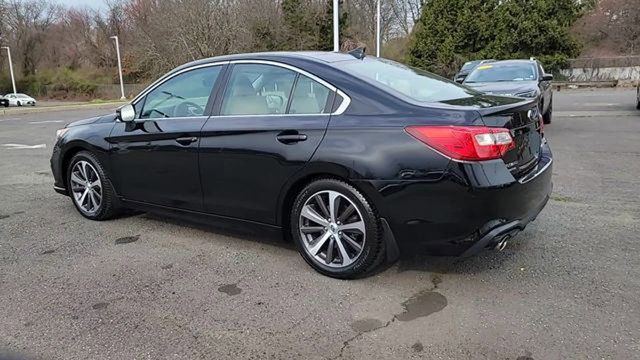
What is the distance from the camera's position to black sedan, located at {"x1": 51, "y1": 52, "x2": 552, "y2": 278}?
3.24 metres

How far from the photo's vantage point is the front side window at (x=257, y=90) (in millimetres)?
3895

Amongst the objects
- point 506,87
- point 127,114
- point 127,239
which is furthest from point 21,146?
→ point 506,87

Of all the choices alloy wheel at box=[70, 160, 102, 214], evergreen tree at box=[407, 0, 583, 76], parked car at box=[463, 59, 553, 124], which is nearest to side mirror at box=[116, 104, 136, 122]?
alloy wheel at box=[70, 160, 102, 214]

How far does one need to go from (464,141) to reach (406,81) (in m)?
1.01

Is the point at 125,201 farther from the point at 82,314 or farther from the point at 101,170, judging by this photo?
the point at 82,314

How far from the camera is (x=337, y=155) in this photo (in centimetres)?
348

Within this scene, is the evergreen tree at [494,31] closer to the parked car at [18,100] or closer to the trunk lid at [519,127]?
the trunk lid at [519,127]

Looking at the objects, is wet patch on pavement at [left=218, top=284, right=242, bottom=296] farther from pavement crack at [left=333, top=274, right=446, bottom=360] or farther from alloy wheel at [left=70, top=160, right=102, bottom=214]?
alloy wheel at [left=70, top=160, right=102, bottom=214]

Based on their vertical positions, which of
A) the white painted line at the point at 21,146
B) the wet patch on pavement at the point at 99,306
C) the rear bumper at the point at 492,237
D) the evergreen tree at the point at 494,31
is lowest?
the wet patch on pavement at the point at 99,306

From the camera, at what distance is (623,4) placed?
42.4 meters

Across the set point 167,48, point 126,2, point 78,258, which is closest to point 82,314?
point 78,258

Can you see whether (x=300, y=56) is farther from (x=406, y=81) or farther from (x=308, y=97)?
(x=406, y=81)

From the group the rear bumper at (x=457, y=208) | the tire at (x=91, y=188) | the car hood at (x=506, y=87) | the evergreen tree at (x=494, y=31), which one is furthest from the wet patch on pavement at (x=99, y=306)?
the evergreen tree at (x=494, y=31)

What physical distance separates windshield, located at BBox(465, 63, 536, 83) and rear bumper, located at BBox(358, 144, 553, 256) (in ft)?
27.0
